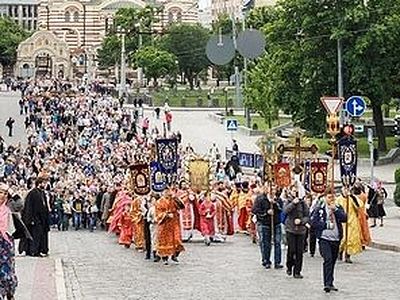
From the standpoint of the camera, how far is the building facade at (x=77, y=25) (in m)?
151

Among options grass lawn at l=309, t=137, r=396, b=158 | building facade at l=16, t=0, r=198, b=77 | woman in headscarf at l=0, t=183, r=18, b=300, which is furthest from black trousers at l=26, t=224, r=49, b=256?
building facade at l=16, t=0, r=198, b=77

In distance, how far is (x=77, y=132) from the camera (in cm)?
6356

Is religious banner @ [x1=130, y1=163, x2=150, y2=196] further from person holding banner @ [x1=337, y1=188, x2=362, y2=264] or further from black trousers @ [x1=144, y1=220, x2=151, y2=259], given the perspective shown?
person holding banner @ [x1=337, y1=188, x2=362, y2=264]

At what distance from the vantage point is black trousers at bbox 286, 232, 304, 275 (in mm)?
20000

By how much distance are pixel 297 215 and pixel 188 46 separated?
105 meters

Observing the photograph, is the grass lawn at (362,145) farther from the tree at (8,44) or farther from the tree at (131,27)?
the tree at (8,44)

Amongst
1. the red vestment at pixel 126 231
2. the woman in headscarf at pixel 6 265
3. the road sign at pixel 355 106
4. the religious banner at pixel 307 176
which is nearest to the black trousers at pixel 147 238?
the red vestment at pixel 126 231

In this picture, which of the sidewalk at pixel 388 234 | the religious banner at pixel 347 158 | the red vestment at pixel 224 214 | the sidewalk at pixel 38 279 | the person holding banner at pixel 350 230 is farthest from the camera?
the red vestment at pixel 224 214

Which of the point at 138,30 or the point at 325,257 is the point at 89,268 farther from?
the point at 138,30

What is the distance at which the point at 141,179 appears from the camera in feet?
81.1

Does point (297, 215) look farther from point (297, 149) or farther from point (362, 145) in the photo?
point (362, 145)

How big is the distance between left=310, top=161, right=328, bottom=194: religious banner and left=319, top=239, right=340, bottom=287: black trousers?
470 cm

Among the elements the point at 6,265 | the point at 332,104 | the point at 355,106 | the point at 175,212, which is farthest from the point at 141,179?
the point at 355,106

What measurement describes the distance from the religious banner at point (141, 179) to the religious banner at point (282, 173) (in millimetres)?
2627
